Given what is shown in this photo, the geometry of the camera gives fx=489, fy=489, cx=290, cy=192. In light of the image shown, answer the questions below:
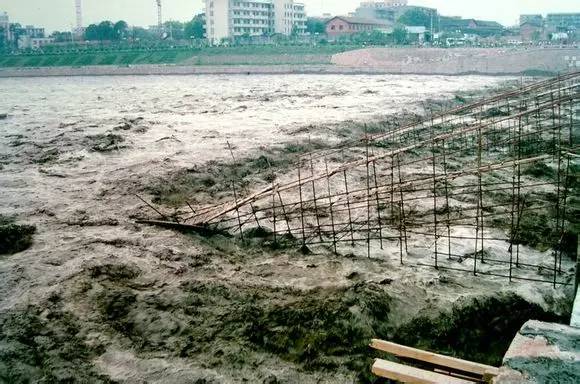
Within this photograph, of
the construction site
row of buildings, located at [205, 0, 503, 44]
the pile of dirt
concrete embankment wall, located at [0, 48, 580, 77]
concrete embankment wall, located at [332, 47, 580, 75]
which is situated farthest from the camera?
row of buildings, located at [205, 0, 503, 44]

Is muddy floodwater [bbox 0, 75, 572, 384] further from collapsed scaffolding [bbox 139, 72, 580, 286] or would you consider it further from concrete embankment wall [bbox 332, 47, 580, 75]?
concrete embankment wall [bbox 332, 47, 580, 75]

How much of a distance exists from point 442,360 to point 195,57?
75298 mm

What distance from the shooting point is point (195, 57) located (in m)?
75.2

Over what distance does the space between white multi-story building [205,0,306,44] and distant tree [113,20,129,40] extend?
15550 millimetres

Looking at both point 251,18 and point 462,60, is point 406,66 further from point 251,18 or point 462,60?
point 251,18

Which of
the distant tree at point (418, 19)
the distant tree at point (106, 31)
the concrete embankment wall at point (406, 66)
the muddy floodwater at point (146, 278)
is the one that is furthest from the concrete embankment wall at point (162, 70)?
the muddy floodwater at point (146, 278)

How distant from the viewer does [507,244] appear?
961cm

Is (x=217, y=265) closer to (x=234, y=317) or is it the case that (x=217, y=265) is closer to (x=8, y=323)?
(x=234, y=317)

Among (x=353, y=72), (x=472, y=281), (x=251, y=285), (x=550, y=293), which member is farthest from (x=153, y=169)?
(x=353, y=72)

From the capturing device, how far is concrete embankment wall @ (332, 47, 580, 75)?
5184 cm

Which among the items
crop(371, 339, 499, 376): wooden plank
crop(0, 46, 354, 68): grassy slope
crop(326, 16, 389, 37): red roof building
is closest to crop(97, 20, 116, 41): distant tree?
crop(0, 46, 354, 68): grassy slope

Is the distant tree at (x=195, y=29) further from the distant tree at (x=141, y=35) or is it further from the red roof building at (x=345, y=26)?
the red roof building at (x=345, y=26)

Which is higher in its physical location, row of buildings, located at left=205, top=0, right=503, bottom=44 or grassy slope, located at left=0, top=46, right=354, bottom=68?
row of buildings, located at left=205, top=0, right=503, bottom=44

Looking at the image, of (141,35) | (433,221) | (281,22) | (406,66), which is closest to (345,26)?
(281,22)
